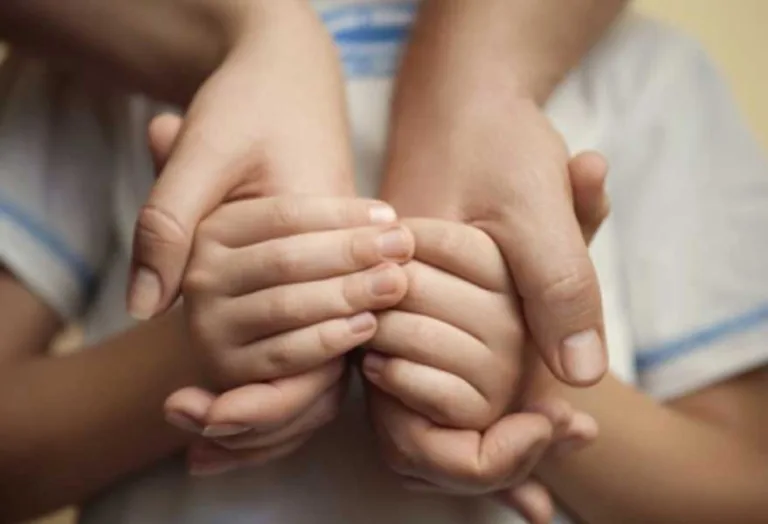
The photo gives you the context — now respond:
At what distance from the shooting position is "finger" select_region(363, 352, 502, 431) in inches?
12.1

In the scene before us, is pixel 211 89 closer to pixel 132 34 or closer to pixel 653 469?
pixel 132 34

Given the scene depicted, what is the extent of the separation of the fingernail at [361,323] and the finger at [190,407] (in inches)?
2.0

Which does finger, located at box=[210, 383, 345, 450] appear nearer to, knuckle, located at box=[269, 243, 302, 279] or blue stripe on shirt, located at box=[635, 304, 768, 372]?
knuckle, located at box=[269, 243, 302, 279]

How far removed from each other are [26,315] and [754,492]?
31 cm

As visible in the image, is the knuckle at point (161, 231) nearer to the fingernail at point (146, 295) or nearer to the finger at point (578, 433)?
the fingernail at point (146, 295)

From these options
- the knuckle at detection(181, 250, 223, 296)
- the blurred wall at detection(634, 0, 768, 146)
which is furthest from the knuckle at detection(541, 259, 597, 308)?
the blurred wall at detection(634, 0, 768, 146)

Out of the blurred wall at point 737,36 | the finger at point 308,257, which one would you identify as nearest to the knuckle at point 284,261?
the finger at point 308,257

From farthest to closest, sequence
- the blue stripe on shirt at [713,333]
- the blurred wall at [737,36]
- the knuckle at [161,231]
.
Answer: the blurred wall at [737,36] → the blue stripe on shirt at [713,333] → the knuckle at [161,231]

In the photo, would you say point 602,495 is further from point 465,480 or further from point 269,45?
point 269,45

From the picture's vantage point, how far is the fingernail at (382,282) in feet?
0.99

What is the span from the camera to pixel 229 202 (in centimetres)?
33

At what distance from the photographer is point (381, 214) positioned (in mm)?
313

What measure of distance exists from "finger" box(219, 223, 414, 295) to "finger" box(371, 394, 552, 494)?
0.05 metres

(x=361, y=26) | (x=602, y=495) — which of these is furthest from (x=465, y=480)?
(x=361, y=26)
